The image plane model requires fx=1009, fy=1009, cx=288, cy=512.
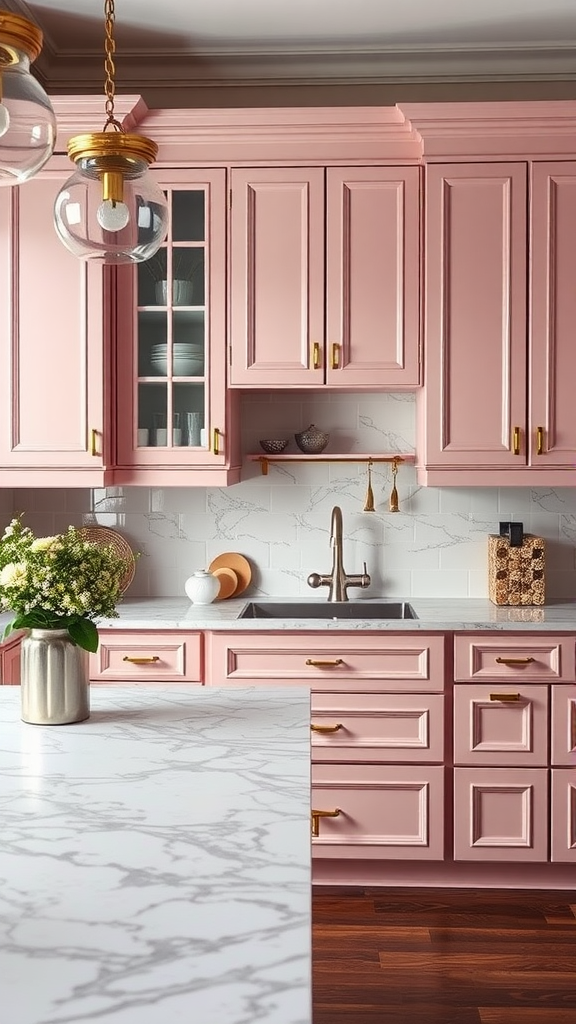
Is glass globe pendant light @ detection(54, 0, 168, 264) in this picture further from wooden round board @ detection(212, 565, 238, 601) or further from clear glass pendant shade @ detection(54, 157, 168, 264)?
wooden round board @ detection(212, 565, 238, 601)

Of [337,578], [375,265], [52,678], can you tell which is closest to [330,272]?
[375,265]

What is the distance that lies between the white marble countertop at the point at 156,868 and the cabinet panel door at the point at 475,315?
5.33 ft

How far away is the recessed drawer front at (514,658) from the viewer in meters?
3.32

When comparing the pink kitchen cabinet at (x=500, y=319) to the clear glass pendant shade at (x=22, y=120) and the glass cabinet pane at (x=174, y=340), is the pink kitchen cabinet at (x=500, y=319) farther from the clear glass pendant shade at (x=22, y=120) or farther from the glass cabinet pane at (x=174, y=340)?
the clear glass pendant shade at (x=22, y=120)

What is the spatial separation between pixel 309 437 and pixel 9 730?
2039 millimetres

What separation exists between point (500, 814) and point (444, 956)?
589 millimetres

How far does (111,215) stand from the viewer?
5.00 feet

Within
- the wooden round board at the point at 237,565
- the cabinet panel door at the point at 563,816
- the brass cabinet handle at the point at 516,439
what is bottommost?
the cabinet panel door at the point at 563,816

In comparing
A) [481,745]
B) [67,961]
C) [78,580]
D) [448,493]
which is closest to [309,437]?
[448,493]

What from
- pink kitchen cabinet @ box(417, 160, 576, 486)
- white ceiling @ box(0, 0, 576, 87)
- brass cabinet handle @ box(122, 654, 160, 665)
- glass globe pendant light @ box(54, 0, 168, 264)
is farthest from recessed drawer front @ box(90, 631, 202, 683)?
white ceiling @ box(0, 0, 576, 87)

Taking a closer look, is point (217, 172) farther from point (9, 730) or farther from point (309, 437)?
point (9, 730)

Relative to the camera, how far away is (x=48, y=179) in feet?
11.5

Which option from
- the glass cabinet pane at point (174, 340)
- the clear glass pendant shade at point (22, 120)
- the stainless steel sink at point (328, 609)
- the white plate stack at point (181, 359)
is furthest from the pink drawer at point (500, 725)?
the clear glass pendant shade at point (22, 120)

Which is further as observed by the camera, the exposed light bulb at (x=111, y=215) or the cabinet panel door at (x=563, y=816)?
the cabinet panel door at (x=563, y=816)
